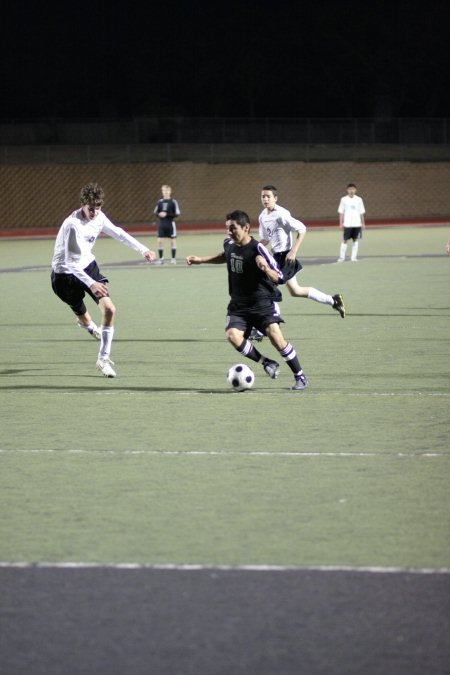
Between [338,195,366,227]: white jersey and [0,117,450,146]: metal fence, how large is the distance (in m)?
32.0

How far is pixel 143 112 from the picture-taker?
234 feet

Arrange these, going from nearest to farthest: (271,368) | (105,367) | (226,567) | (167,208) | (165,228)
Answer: (226,567) → (271,368) → (105,367) → (165,228) → (167,208)

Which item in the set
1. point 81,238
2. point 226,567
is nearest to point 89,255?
point 81,238

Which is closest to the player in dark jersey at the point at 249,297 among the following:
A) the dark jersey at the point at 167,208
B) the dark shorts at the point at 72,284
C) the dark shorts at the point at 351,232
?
the dark shorts at the point at 72,284

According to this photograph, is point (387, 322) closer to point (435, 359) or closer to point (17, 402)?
point (435, 359)

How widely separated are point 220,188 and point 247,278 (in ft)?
162

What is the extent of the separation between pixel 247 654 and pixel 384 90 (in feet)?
229

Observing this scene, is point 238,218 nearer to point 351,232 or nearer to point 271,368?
point 271,368

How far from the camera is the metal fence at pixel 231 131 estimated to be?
62344mm

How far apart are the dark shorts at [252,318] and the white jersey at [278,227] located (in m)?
5.68

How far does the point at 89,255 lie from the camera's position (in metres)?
12.8

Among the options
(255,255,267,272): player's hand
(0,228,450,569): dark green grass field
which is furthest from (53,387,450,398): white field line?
(255,255,267,272): player's hand

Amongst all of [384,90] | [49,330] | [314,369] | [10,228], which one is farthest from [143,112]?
[314,369]

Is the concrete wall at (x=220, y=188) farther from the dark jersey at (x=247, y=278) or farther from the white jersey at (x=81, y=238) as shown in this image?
the dark jersey at (x=247, y=278)
